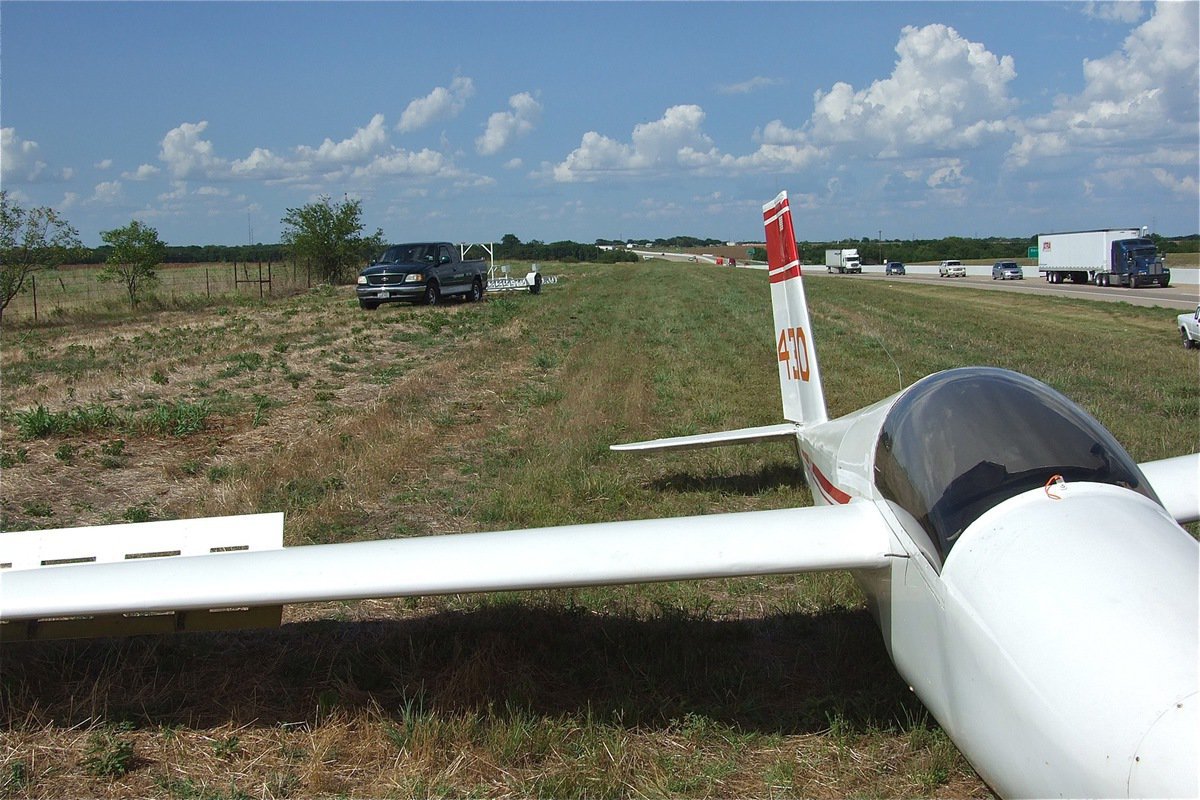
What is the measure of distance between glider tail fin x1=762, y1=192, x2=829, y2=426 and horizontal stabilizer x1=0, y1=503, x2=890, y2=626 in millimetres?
2974

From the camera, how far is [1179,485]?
4703 mm

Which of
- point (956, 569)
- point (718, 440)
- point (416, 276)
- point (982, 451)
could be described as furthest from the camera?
point (416, 276)

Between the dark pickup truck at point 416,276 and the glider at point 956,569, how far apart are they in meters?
22.1

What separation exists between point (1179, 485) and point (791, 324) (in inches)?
120

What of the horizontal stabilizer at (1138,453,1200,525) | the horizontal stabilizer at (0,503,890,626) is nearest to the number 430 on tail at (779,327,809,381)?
the horizontal stabilizer at (1138,453,1200,525)

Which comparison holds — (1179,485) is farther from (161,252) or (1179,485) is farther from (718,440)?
(161,252)

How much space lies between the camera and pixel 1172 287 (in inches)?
1821

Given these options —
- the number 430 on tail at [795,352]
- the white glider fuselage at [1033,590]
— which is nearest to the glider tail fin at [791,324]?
the number 430 on tail at [795,352]

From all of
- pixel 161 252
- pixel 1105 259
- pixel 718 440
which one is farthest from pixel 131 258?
pixel 1105 259

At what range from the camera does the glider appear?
2273mm

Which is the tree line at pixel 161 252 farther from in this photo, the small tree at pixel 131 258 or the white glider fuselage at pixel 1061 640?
the white glider fuselage at pixel 1061 640

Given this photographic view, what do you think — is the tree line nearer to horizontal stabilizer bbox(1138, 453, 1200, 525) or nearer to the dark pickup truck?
the dark pickup truck

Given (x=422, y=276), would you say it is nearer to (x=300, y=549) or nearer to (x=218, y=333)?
(x=218, y=333)

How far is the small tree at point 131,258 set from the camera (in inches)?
1222
